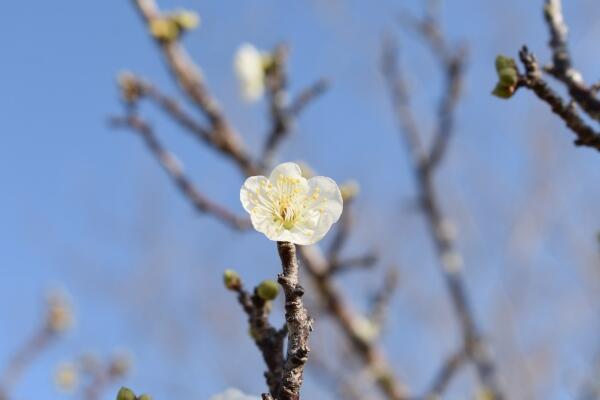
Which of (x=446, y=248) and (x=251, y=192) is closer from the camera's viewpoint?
(x=251, y=192)

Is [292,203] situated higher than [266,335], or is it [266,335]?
[292,203]

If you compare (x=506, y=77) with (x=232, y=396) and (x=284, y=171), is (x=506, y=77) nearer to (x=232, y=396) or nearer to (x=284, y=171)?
(x=284, y=171)

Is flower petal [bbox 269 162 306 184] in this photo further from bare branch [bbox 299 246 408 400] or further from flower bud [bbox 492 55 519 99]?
bare branch [bbox 299 246 408 400]

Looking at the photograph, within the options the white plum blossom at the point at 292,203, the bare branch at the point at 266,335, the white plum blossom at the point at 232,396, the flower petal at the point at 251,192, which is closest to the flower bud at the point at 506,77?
the white plum blossom at the point at 292,203

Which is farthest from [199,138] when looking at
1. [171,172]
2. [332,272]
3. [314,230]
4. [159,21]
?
[314,230]

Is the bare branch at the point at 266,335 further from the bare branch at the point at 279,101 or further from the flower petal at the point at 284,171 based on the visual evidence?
the bare branch at the point at 279,101

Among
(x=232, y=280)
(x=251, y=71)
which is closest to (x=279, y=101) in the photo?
(x=251, y=71)
